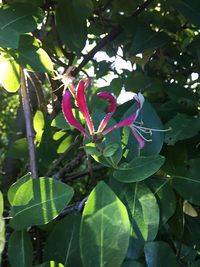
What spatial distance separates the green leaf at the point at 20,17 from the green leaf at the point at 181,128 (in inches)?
10.8

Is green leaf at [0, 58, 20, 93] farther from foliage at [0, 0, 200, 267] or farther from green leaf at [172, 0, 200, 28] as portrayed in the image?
green leaf at [172, 0, 200, 28]

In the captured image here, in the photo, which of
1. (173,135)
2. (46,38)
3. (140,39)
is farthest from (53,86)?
(173,135)

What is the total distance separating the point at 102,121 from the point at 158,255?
0.20 metres

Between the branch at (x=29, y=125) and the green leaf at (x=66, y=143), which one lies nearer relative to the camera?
the branch at (x=29, y=125)

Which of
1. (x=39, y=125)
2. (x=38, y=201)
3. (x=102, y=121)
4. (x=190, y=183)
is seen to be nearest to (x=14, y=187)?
(x=38, y=201)

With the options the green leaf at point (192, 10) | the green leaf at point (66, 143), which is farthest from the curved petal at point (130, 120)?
the green leaf at point (66, 143)

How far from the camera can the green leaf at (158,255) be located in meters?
0.61

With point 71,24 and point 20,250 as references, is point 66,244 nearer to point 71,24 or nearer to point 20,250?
point 20,250

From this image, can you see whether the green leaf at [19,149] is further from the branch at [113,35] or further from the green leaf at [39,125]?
the branch at [113,35]

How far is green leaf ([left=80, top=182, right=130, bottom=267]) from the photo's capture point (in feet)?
1.75

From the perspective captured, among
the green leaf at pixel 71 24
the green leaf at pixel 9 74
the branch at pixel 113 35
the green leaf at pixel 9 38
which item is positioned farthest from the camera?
the branch at pixel 113 35

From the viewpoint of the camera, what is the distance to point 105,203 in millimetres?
536

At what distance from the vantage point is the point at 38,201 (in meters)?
0.57

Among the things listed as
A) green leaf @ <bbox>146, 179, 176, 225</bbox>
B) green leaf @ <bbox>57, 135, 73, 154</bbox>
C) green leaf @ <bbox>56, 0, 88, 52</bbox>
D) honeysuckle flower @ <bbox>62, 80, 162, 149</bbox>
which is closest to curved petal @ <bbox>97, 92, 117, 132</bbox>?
honeysuckle flower @ <bbox>62, 80, 162, 149</bbox>
